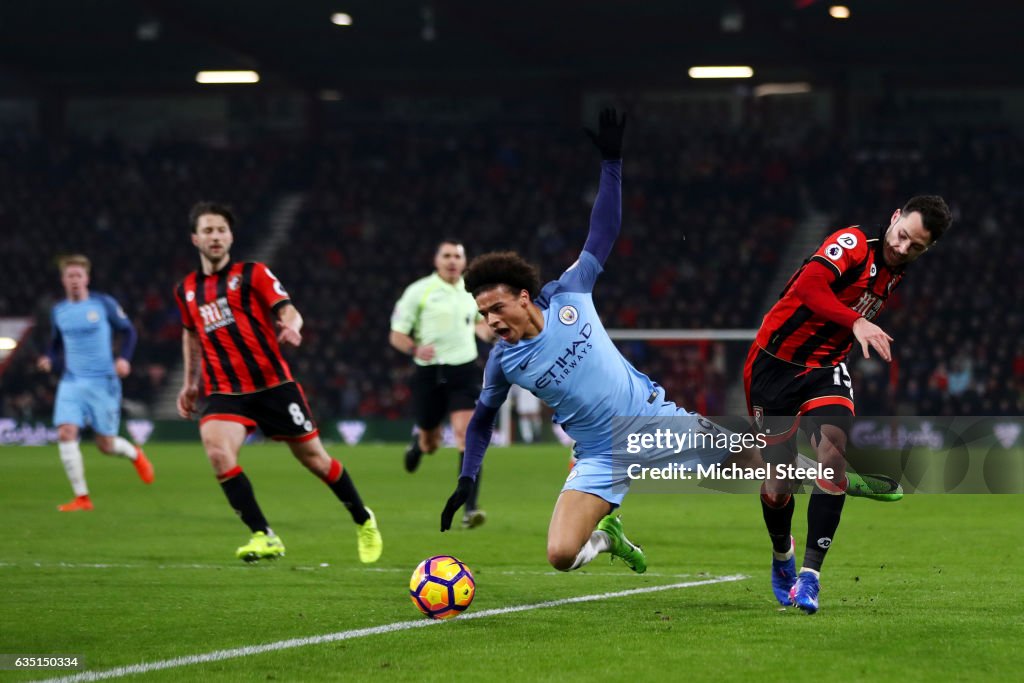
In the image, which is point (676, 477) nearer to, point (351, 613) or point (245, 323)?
point (351, 613)

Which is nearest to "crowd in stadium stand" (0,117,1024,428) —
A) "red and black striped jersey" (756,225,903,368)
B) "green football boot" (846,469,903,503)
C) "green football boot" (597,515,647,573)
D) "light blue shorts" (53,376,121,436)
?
"light blue shorts" (53,376,121,436)

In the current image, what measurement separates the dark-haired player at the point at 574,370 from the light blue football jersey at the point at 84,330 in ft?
28.3

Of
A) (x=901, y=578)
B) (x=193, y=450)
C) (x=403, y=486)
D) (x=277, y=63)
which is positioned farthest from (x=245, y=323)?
(x=277, y=63)

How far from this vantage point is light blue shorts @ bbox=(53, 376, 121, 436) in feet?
47.5

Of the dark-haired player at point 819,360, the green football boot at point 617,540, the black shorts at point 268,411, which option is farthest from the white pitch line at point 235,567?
the dark-haired player at point 819,360

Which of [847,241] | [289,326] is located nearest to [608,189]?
[847,241]

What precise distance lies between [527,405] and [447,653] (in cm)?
2070

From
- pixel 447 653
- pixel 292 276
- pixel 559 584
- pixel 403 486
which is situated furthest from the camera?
pixel 292 276

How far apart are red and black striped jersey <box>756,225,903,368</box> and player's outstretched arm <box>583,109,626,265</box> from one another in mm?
1058

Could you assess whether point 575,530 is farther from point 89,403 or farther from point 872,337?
point 89,403

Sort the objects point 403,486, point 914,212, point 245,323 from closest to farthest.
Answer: point 914,212 < point 245,323 < point 403,486

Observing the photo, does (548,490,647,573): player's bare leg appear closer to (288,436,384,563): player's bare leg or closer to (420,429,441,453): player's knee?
(288,436,384,563): player's bare leg

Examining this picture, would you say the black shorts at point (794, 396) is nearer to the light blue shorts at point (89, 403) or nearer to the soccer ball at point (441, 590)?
the soccer ball at point (441, 590)

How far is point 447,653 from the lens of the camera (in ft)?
20.1
